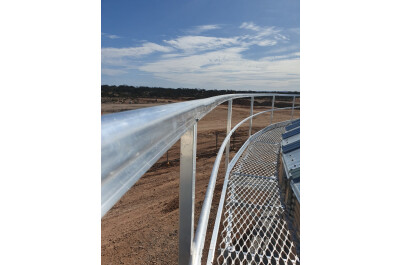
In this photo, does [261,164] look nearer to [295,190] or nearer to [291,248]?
[295,190]

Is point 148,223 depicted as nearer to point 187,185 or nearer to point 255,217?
point 255,217

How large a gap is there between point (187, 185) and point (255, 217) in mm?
791

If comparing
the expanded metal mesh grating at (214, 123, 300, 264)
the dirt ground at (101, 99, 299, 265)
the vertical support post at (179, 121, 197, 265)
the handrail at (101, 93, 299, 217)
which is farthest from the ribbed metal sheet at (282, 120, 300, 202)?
the handrail at (101, 93, 299, 217)

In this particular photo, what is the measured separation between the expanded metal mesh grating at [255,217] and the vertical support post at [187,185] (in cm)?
36

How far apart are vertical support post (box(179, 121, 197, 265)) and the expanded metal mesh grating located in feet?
1.18

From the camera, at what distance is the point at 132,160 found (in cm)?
19

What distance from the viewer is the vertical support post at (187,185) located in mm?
454

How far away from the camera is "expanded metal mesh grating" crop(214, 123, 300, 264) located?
0.87m

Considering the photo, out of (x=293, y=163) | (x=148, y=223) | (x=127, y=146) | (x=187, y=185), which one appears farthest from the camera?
(x=148, y=223)

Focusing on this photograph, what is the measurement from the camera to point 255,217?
44.7 inches

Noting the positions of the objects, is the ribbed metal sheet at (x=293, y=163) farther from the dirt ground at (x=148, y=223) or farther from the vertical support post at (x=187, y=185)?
the vertical support post at (x=187, y=185)

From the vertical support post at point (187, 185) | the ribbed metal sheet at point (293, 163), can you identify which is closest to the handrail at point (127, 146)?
the vertical support post at point (187, 185)

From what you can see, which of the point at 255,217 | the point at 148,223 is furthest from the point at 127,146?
the point at 148,223

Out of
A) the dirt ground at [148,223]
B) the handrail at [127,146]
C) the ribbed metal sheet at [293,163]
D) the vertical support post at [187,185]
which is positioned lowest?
the dirt ground at [148,223]
